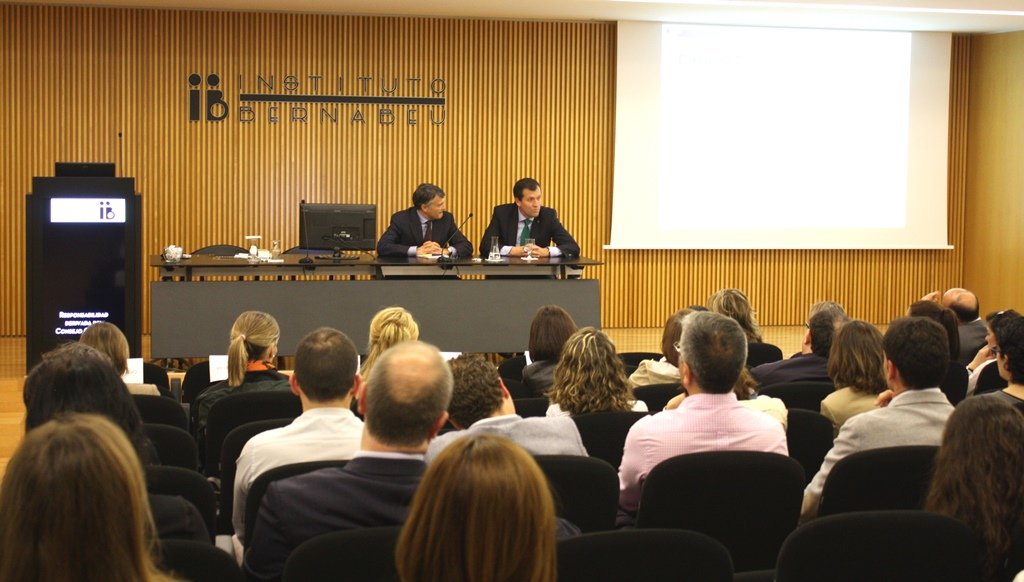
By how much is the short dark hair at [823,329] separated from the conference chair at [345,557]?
342 centimetres

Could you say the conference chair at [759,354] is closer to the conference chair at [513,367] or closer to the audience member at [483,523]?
the conference chair at [513,367]

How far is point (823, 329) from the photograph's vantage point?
5.25 metres

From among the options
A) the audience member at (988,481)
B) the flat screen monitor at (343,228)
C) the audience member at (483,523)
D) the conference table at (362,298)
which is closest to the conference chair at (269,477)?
the audience member at (483,523)

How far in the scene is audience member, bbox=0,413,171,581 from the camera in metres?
1.63

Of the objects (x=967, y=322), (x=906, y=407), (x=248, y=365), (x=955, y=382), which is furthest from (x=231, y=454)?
(x=967, y=322)

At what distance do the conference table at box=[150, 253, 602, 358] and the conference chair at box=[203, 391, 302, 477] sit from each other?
4.24 metres

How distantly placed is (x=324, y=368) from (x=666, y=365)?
2.11m

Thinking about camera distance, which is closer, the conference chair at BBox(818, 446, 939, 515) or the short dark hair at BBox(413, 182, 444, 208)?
the conference chair at BBox(818, 446, 939, 515)

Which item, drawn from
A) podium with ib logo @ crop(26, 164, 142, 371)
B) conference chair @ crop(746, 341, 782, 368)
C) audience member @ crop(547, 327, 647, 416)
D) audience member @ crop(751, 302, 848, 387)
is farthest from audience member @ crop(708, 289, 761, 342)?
podium with ib logo @ crop(26, 164, 142, 371)

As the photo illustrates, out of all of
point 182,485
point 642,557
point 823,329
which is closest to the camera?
point 642,557

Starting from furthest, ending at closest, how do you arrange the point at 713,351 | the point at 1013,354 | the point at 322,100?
the point at 322,100 < the point at 1013,354 < the point at 713,351

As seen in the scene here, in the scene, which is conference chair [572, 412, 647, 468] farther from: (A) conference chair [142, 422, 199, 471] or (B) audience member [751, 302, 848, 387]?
(B) audience member [751, 302, 848, 387]

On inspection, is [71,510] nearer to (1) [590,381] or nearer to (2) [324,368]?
(2) [324,368]

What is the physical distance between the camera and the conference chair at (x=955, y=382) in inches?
203
